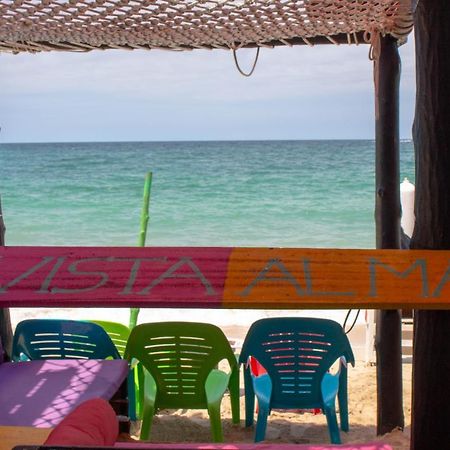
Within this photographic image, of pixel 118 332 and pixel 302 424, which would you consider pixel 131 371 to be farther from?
pixel 302 424

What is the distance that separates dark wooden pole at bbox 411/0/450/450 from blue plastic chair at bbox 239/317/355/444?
198cm

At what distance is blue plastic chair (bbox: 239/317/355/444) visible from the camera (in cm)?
393

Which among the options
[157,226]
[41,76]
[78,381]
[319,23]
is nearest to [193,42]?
[319,23]

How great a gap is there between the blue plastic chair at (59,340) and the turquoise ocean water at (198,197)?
1352 cm

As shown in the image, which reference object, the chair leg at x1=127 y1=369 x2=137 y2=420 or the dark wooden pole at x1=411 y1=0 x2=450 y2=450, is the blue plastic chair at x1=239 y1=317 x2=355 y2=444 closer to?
the chair leg at x1=127 y1=369 x2=137 y2=420

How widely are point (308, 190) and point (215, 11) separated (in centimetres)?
2311

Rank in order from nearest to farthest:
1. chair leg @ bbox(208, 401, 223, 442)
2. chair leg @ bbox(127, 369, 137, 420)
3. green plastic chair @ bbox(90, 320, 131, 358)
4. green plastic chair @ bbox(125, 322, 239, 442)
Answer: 1. chair leg @ bbox(208, 401, 223, 442)
2. green plastic chair @ bbox(125, 322, 239, 442)
3. chair leg @ bbox(127, 369, 137, 420)
4. green plastic chair @ bbox(90, 320, 131, 358)

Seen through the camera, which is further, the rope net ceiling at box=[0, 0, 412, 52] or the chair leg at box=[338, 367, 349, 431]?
the chair leg at box=[338, 367, 349, 431]

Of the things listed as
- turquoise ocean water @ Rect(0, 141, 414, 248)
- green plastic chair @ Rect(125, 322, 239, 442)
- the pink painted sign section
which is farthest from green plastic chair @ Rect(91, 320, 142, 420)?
turquoise ocean water @ Rect(0, 141, 414, 248)

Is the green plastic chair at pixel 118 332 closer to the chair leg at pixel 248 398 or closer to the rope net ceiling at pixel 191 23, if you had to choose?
the chair leg at pixel 248 398

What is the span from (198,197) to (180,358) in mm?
21805

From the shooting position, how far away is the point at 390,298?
164cm

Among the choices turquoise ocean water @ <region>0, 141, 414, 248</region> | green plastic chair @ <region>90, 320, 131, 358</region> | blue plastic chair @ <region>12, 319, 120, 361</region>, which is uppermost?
blue plastic chair @ <region>12, 319, 120, 361</region>

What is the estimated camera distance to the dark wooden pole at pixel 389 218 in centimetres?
389
